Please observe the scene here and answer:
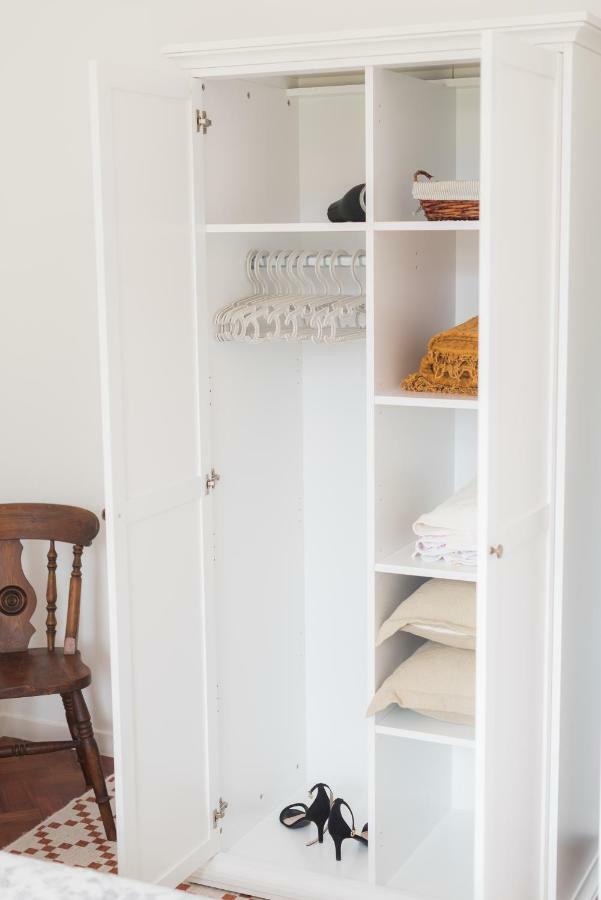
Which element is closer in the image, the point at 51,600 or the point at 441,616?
the point at 441,616

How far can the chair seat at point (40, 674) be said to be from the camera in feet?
10.7

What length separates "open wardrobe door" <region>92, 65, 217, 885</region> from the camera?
8.52 ft

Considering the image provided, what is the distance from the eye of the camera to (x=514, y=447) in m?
2.42

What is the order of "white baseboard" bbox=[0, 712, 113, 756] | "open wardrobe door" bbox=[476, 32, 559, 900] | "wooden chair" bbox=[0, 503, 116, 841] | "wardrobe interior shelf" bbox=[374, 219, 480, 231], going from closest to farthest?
"open wardrobe door" bbox=[476, 32, 559, 900]
"wardrobe interior shelf" bbox=[374, 219, 480, 231]
"wooden chair" bbox=[0, 503, 116, 841]
"white baseboard" bbox=[0, 712, 113, 756]

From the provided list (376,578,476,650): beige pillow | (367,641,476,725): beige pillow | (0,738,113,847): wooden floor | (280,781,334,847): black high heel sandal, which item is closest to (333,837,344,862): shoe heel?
(280,781,334,847): black high heel sandal

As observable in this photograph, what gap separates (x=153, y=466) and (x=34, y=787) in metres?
1.50

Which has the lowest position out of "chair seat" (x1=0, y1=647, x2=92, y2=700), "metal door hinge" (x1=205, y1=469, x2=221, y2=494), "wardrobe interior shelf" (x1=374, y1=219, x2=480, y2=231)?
"chair seat" (x1=0, y1=647, x2=92, y2=700)

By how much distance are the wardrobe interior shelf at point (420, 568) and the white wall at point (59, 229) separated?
1405 millimetres

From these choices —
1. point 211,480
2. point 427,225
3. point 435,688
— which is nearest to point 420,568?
point 435,688

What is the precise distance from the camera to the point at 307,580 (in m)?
3.63

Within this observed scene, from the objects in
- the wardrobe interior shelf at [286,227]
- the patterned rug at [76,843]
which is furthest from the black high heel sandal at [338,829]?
the wardrobe interior shelf at [286,227]

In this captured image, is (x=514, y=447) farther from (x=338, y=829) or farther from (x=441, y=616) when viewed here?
(x=338, y=829)

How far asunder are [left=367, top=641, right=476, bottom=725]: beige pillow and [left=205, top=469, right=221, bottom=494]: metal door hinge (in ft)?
2.17

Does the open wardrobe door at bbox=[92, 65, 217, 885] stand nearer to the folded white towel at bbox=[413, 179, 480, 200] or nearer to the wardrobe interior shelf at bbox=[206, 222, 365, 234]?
the wardrobe interior shelf at bbox=[206, 222, 365, 234]
